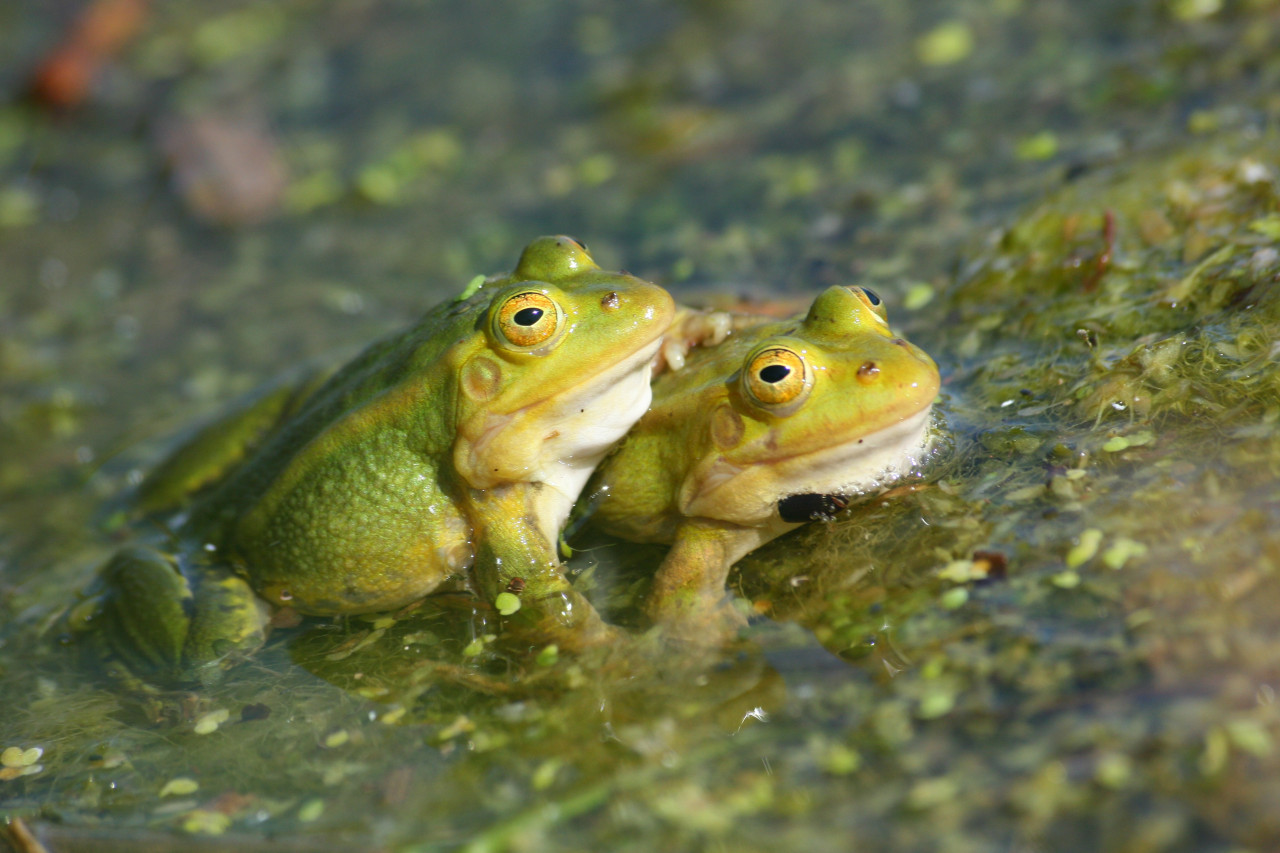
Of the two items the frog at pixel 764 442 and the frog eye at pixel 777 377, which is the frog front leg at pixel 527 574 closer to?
the frog at pixel 764 442

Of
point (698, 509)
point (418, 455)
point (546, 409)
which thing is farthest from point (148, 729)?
point (698, 509)

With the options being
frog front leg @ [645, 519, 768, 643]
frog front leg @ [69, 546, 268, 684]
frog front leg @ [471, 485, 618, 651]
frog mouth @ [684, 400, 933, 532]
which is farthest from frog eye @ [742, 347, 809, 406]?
frog front leg @ [69, 546, 268, 684]

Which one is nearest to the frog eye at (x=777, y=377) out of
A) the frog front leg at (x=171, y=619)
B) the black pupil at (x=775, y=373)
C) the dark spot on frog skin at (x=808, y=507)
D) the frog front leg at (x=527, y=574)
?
the black pupil at (x=775, y=373)

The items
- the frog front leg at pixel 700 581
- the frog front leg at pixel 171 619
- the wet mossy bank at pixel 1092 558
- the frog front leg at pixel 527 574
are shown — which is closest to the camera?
the wet mossy bank at pixel 1092 558

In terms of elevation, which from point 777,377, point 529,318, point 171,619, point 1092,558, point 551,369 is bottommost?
point 1092,558

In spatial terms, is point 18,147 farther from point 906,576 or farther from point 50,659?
point 906,576

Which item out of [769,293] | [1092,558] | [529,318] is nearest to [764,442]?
[529,318]

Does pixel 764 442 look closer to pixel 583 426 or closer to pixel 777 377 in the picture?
pixel 777 377
